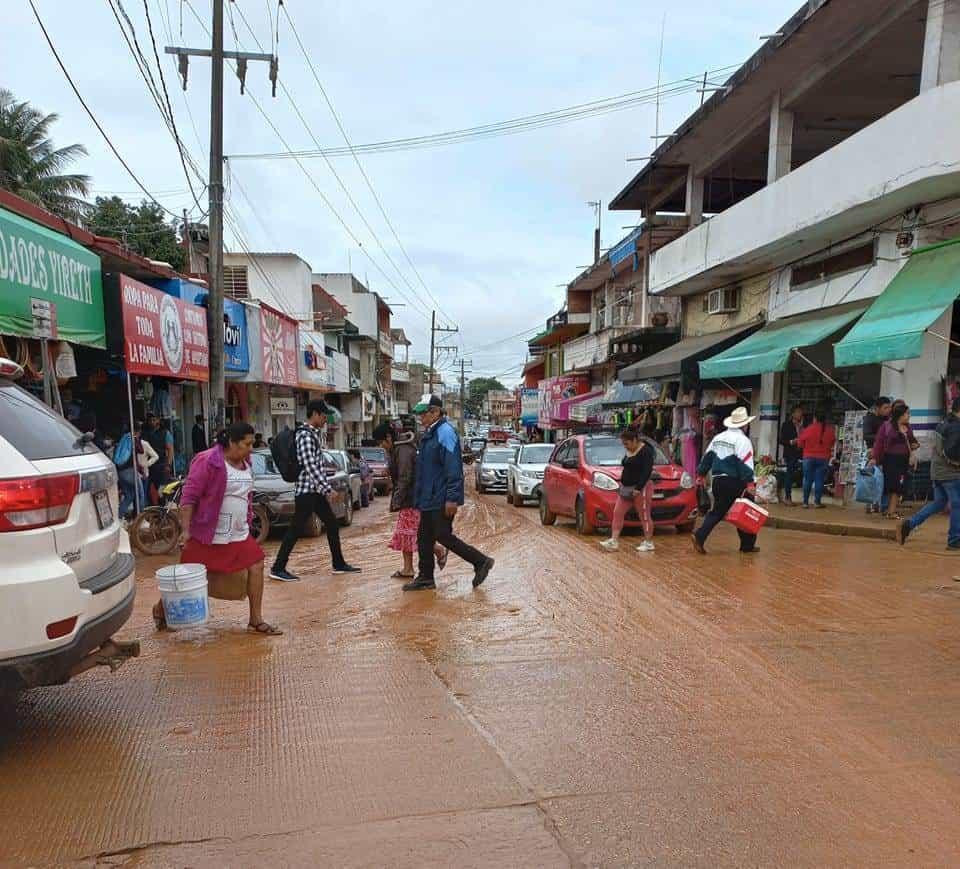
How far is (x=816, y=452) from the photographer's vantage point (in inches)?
456

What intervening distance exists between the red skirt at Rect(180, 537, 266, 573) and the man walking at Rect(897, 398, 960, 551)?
721 cm

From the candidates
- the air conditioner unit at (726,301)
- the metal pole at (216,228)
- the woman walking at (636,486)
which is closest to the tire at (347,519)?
the metal pole at (216,228)

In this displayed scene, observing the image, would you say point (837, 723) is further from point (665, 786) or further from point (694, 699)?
point (665, 786)

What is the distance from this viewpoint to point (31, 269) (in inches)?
323

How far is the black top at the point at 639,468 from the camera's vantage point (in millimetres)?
8664

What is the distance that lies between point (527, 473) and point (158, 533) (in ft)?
28.2

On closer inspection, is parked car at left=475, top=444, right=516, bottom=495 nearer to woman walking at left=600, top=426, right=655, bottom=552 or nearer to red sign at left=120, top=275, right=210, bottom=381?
red sign at left=120, top=275, right=210, bottom=381

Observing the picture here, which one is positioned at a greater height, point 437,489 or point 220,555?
point 437,489

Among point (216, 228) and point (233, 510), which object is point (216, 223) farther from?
point (233, 510)

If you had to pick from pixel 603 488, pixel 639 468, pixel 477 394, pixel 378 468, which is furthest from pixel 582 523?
pixel 477 394

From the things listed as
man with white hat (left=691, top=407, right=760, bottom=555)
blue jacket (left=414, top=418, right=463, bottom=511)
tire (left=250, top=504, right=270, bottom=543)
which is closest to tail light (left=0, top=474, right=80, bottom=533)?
blue jacket (left=414, top=418, right=463, bottom=511)

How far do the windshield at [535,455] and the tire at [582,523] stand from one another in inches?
240

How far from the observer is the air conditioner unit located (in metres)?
17.1

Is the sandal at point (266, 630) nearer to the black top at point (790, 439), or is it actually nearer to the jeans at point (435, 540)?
the jeans at point (435, 540)
